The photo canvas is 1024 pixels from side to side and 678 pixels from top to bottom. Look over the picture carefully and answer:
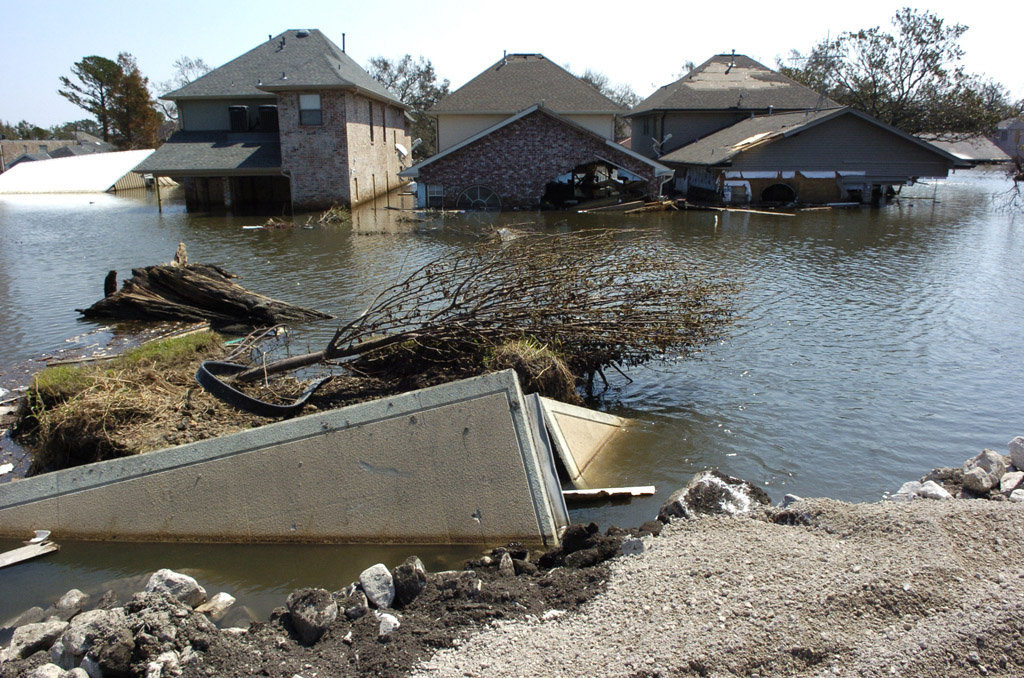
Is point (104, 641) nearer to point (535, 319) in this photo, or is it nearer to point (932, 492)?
point (535, 319)

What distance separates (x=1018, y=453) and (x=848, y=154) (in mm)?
30178

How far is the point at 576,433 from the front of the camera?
344 inches

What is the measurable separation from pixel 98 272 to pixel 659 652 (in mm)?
20873

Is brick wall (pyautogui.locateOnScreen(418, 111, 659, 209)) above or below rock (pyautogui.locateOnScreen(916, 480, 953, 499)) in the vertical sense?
above

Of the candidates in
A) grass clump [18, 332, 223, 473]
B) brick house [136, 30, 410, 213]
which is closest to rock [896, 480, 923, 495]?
grass clump [18, 332, 223, 473]

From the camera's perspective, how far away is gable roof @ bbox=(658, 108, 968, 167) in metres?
33.6

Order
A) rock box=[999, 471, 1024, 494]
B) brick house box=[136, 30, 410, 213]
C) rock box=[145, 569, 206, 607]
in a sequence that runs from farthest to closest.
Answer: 1. brick house box=[136, 30, 410, 213]
2. rock box=[999, 471, 1024, 494]
3. rock box=[145, 569, 206, 607]

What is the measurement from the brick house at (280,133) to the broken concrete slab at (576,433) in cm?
2670

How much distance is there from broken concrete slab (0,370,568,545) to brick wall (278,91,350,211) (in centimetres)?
2797

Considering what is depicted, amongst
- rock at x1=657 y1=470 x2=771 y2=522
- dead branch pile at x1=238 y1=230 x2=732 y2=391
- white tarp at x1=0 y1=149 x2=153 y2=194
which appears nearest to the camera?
rock at x1=657 y1=470 x2=771 y2=522

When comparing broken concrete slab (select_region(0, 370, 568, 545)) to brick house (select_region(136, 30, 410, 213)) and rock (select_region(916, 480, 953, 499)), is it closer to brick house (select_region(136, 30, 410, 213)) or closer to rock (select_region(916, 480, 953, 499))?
rock (select_region(916, 480, 953, 499))

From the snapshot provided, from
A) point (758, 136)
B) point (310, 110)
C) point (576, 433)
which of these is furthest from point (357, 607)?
point (758, 136)

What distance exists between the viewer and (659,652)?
450cm

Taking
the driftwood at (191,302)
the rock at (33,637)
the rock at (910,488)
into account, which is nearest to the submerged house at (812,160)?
the driftwood at (191,302)
